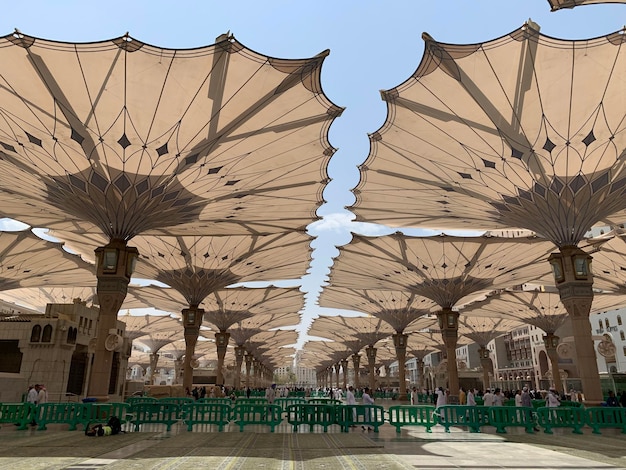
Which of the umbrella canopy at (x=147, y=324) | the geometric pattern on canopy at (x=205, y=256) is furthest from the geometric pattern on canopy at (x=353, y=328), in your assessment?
the geometric pattern on canopy at (x=205, y=256)

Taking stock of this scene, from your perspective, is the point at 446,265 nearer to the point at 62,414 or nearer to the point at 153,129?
the point at 153,129

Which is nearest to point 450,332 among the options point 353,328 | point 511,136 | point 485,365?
point 511,136

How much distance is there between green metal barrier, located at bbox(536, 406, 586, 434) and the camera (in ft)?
43.6

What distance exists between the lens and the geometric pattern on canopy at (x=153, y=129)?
1147 cm

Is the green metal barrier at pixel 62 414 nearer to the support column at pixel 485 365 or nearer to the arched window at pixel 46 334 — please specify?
the arched window at pixel 46 334

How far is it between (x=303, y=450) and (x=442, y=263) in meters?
19.4

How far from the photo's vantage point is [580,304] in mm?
16031

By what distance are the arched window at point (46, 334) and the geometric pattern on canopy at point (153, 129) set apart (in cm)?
959

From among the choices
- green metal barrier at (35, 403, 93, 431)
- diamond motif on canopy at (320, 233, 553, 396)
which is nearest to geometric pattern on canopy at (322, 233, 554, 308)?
diamond motif on canopy at (320, 233, 553, 396)

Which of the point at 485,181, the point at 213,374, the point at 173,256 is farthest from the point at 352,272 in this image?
the point at 213,374

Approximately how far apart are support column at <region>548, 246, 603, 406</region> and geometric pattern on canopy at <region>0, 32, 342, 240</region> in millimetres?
9507

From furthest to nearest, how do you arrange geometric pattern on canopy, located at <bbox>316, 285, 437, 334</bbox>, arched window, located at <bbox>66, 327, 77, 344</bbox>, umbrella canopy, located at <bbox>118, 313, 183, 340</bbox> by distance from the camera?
umbrella canopy, located at <bbox>118, 313, 183, 340</bbox>, geometric pattern on canopy, located at <bbox>316, 285, 437, 334</bbox>, arched window, located at <bbox>66, 327, 77, 344</bbox>

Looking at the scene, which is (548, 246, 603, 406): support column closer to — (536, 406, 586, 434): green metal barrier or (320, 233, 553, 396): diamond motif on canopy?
(536, 406, 586, 434): green metal barrier

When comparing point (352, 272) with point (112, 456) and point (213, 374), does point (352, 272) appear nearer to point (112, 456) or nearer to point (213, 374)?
point (112, 456)
